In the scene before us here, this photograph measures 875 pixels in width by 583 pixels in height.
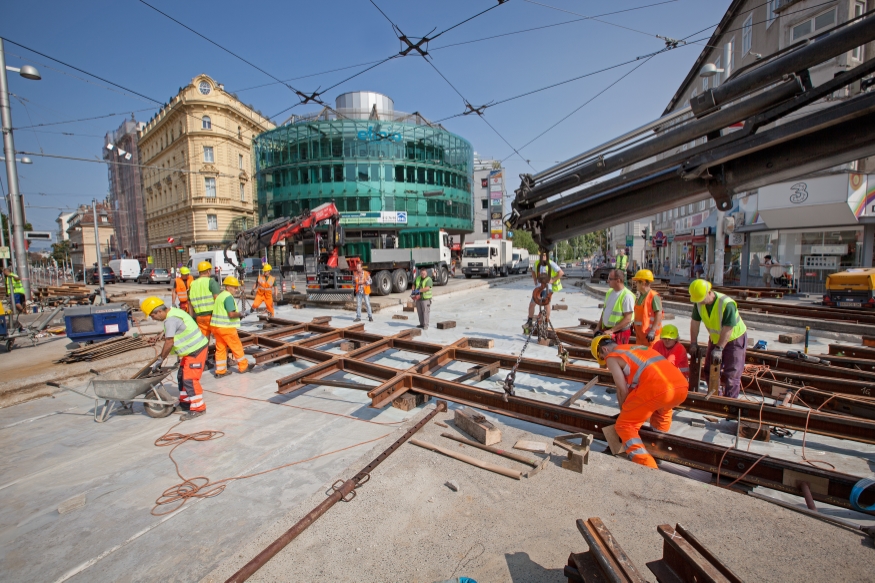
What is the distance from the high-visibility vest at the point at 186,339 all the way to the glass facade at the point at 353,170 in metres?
33.6

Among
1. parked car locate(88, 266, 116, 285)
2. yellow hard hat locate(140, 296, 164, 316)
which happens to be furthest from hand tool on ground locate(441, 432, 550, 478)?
parked car locate(88, 266, 116, 285)

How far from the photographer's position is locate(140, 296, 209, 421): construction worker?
528 centimetres

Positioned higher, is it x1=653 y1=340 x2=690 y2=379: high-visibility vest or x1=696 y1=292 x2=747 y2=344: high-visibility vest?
x1=696 y1=292 x2=747 y2=344: high-visibility vest

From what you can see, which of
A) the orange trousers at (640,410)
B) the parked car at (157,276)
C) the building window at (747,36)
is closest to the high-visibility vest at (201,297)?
the orange trousers at (640,410)

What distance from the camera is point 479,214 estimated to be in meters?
69.7

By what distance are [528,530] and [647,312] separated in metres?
4.37

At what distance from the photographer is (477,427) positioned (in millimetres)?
3783

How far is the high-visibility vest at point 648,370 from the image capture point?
348 centimetres

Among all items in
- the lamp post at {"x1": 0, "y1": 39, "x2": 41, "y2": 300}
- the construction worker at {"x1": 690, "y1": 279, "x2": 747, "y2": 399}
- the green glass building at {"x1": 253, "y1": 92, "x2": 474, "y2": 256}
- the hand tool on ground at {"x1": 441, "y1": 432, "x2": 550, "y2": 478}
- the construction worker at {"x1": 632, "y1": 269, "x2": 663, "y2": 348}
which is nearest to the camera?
the hand tool on ground at {"x1": 441, "y1": 432, "x2": 550, "y2": 478}

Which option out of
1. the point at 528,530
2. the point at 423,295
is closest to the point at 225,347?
the point at 423,295

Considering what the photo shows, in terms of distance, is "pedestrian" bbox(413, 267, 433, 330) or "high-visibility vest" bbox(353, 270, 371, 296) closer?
"pedestrian" bbox(413, 267, 433, 330)

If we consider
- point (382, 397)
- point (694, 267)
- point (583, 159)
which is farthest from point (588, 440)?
point (694, 267)

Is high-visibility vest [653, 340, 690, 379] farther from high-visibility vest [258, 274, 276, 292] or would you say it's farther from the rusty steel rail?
high-visibility vest [258, 274, 276, 292]

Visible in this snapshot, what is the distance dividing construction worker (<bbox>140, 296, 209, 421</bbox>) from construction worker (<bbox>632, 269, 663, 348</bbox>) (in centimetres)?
624
